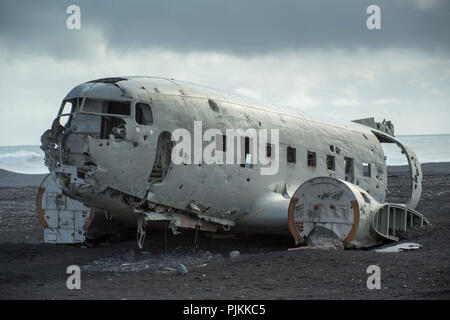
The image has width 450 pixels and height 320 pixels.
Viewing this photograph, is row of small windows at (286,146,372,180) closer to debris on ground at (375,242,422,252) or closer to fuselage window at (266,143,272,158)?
fuselage window at (266,143,272,158)

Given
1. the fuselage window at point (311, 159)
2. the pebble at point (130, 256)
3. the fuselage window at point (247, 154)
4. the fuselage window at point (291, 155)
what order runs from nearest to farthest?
the pebble at point (130, 256) < the fuselage window at point (247, 154) < the fuselage window at point (291, 155) < the fuselage window at point (311, 159)

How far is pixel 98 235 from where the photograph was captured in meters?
14.9

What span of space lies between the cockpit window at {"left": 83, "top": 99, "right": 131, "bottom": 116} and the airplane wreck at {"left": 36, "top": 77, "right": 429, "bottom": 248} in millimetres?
20

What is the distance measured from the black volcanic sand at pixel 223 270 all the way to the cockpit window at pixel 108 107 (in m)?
3.25

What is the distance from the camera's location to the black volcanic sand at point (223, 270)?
8.81 meters

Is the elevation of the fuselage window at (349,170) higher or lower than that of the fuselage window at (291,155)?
lower

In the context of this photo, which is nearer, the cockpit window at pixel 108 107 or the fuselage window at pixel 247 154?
the cockpit window at pixel 108 107

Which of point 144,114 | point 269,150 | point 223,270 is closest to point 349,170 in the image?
point 269,150

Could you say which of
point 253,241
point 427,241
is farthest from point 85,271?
point 427,241

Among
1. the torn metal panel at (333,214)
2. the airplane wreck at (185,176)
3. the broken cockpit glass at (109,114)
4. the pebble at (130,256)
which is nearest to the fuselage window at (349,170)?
the airplane wreck at (185,176)

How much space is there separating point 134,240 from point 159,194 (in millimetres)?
4336

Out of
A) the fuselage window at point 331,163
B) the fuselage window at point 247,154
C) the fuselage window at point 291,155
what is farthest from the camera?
the fuselage window at point 331,163

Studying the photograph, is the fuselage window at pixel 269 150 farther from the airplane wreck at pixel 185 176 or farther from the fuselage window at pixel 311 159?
the fuselage window at pixel 311 159
